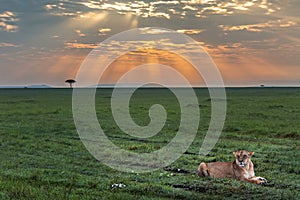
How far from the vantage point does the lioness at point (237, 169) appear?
A: 11703mm

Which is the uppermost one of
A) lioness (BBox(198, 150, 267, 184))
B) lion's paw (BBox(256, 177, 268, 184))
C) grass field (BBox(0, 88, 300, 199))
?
lioness (BBox(198, 150, 267, 184))

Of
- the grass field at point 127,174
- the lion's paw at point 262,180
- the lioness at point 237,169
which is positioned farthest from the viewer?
the lioness at point 237,169

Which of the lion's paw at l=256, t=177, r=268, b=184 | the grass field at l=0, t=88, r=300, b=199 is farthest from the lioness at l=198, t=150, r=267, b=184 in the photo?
the grass field at l=0, t=88, r=300, b=199

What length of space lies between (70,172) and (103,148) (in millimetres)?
5992

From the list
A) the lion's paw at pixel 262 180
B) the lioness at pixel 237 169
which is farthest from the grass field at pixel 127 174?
the lioness at pixel 237 169

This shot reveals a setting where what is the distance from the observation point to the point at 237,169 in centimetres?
1196

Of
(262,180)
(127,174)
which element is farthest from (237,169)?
(127,174)

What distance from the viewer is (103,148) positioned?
19.2 m

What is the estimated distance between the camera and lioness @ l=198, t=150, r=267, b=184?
11.7m

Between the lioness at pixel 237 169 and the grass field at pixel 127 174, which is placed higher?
the lioness at pixel 237 169

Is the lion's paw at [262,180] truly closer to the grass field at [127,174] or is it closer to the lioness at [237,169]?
the lioness at [237,169]

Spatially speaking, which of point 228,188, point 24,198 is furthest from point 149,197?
point 24,198

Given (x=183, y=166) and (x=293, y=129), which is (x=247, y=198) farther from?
(x=293, y=129)

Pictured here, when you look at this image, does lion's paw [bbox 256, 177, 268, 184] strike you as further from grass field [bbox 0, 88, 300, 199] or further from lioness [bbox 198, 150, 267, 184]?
grass field [bbox 0, 88, 300, 199]
